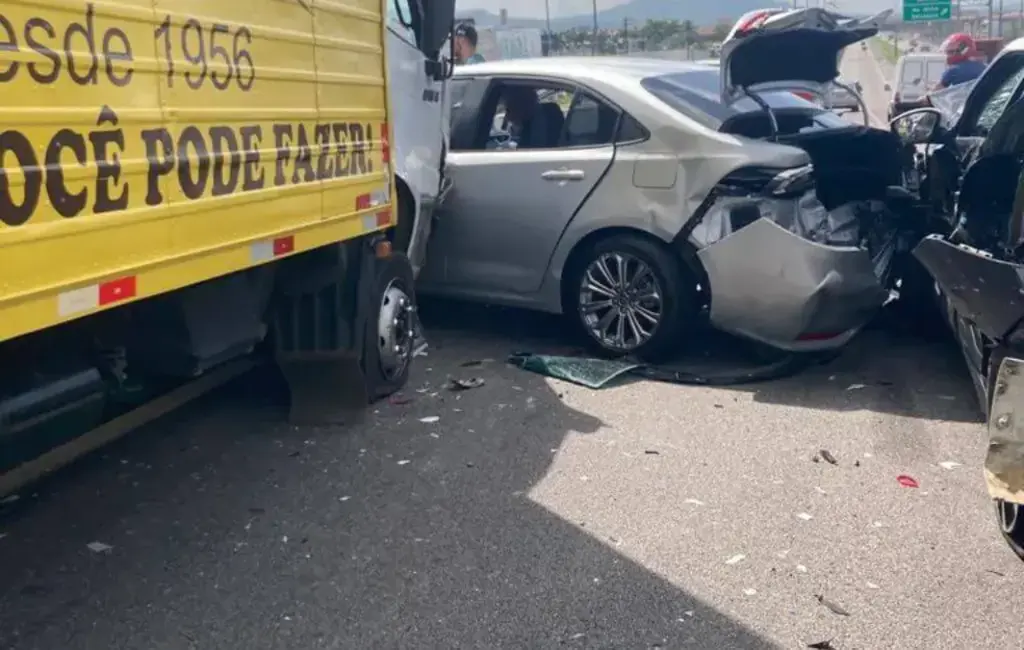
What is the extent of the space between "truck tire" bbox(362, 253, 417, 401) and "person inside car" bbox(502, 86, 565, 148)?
4.27 ft

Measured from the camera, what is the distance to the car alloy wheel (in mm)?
6891

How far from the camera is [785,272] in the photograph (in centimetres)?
636

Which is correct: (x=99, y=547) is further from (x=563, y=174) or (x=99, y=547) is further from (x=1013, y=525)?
(x=563, y=174)

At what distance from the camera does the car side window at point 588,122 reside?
23.2ft

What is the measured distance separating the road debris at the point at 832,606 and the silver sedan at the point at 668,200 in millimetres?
2628

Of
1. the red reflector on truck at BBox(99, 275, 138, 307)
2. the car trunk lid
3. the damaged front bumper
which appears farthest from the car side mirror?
the red reflector on truck at BBox(99, 275, 138, 307)

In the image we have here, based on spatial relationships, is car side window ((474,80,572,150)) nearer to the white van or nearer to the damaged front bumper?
the damaged front bumper

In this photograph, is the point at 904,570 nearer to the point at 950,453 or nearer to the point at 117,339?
the point at 950,453

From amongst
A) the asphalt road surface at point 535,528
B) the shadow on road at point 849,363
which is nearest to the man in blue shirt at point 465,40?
the shadow on road at point 849,363

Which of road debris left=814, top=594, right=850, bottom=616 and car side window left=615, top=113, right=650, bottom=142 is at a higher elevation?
car side window left=615, top=113, right=650, bottom=142

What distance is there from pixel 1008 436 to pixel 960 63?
9318 millimetres

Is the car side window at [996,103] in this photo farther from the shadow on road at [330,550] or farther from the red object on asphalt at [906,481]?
the shadow on road at [330,550]

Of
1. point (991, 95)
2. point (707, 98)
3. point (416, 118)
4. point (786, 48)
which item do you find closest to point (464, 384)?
point (416, 118)

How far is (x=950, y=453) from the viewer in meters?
5.45
